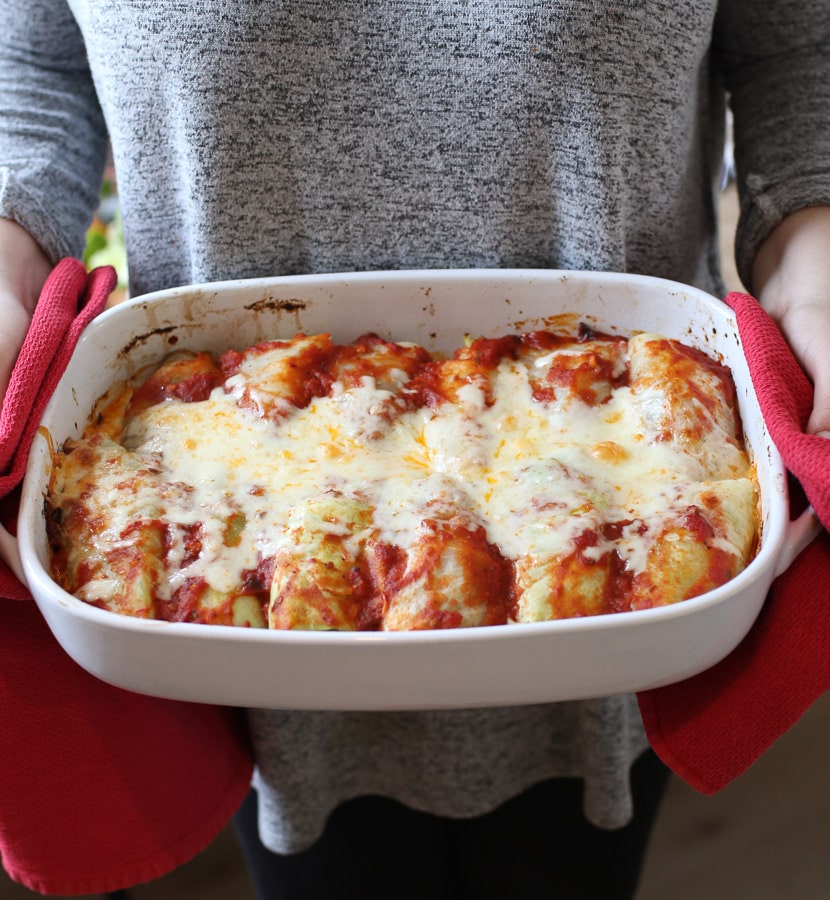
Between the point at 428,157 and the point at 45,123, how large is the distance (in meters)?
0.44

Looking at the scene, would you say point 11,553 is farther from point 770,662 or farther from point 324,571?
point 770,662

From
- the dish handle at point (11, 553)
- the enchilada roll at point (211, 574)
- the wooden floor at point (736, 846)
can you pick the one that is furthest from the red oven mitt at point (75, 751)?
the wooden floor at point (736, 846)

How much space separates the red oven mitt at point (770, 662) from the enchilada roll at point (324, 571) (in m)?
0.28

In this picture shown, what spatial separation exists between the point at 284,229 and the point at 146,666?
49cm

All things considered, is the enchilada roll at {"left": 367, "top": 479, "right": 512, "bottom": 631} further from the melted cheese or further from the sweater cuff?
the sweater cuff

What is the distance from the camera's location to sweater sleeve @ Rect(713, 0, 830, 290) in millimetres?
990

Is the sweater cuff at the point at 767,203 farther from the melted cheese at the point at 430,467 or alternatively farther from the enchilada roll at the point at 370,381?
the enchilada roll at the point at 370,381

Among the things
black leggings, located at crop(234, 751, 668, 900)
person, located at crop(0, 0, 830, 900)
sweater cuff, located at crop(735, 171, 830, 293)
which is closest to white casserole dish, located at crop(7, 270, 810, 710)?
person, located at crop(0, 0, 830, 900)

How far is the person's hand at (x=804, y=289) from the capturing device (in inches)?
33.0

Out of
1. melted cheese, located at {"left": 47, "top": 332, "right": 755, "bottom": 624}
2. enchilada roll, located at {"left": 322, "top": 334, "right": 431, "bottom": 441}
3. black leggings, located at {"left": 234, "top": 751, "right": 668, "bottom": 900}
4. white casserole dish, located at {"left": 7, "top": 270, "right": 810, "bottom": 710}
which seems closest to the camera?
white casserole dish, located at {"left": 7, "top": 270, "right": 810, "bottom": 710}

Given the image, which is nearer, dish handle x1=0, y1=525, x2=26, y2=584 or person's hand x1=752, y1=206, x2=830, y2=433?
dish handle x1=0, y1=525, x2=26, y2=584

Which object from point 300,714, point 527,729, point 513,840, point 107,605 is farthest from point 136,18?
point 513,840

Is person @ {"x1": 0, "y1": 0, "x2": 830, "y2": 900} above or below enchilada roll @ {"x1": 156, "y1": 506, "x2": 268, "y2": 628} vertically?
above

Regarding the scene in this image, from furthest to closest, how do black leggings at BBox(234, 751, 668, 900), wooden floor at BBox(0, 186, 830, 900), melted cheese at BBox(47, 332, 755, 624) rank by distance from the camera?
1. wooden floor at BBox(0, 186, 830, 900)
2. black leggings at BBox(234, 751, 668, 900)
3. melted cheese at BBox(47, 332, 755, 624)
